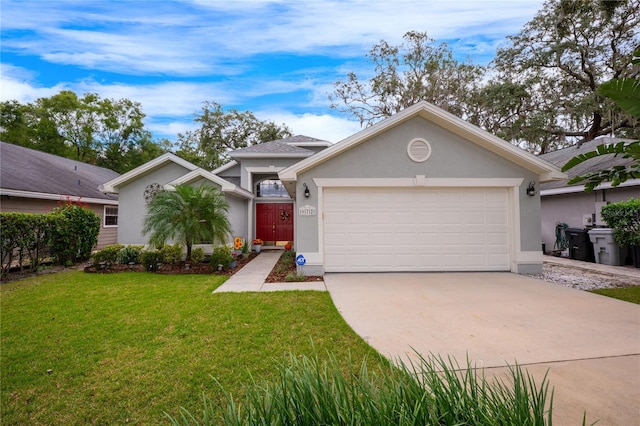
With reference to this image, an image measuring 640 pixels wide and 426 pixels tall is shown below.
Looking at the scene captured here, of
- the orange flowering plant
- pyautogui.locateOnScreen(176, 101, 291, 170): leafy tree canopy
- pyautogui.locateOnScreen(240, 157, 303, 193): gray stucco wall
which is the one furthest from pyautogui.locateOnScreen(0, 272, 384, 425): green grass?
pyautogui.locateOnScreen(176, 101, 291, 170): leafy tree canopy

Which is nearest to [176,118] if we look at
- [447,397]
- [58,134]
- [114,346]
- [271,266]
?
[58,134]

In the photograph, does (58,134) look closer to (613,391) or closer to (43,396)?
(43,396)

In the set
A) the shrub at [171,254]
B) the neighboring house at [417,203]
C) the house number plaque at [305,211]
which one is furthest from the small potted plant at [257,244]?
the house number plaque at [305,211]

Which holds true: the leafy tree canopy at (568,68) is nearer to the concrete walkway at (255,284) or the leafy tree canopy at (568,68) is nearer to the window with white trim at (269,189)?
the window with white trim at (269,189)

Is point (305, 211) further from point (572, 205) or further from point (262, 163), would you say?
point (572, 205)

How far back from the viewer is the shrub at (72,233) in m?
9.14

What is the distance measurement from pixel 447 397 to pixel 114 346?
4.14 metres

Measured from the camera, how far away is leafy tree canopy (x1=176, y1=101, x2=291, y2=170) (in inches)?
1017

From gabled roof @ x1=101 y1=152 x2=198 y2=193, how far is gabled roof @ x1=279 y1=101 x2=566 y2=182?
5.83 m

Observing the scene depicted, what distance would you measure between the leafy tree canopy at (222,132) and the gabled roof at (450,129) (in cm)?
1994

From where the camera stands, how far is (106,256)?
8.80m

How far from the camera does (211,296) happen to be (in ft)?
19.6

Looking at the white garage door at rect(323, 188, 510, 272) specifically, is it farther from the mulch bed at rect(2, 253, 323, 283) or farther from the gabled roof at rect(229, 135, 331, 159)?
the gabled roof at rect(229, 135, 331, 159)

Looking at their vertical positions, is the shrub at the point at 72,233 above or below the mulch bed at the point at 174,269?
above
